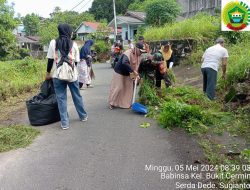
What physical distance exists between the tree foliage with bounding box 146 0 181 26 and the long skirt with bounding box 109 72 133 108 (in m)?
26.8

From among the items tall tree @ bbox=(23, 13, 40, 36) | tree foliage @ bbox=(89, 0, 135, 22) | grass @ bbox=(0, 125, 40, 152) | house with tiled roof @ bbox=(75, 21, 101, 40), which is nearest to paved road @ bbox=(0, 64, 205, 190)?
grass @ bbox=(0, 125, 40, 152)

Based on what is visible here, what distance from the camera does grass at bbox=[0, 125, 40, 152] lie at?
611cm

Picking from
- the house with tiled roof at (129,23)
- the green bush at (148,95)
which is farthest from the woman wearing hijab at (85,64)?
the house with tiled roof at (129,23)

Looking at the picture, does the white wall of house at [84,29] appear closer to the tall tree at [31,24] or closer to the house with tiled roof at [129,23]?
the house with tiled roof at [129,23]

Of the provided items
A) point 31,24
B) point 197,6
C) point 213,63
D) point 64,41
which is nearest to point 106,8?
point 31,24

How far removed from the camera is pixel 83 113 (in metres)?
7.75

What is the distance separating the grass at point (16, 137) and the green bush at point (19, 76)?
4345 millimetres

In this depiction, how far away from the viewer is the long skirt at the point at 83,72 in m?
12.6

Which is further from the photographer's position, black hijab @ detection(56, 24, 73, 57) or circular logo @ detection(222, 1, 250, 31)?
circular logo @ detection(222, 1, 250, 31)

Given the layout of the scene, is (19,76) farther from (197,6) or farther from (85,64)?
(197,6)

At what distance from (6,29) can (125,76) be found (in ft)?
71.1

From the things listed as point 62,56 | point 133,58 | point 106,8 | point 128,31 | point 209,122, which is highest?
point 106,8

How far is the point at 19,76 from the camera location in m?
14.6

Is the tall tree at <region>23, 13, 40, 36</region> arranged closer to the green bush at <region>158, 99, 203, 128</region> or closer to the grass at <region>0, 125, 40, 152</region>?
the grass at <region>0, 125, 40, 152</region>
